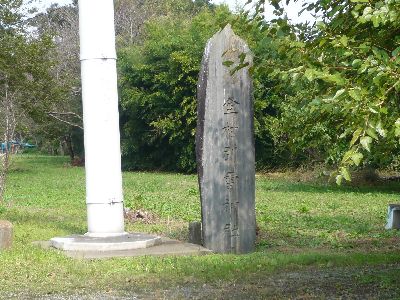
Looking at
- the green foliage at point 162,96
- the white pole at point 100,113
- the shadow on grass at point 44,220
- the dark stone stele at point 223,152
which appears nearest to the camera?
the dark stone stele at point 223,152

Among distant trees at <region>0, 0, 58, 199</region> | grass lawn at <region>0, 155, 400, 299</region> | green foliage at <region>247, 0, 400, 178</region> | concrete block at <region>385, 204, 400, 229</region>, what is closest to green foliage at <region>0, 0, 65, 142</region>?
distant trees at <region>0, 0, 58, 199</region>

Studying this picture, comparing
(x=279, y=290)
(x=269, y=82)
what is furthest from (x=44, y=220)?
(x=269, y=82)

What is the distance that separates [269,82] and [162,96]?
17.3 ft

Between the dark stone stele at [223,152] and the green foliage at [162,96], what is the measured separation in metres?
23.7

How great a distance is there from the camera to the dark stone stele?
33.0ft

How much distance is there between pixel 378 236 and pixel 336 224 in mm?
1788

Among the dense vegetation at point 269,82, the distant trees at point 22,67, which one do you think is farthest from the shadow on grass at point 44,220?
the distant trees at point 22,67

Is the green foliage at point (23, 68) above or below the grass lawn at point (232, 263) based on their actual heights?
above

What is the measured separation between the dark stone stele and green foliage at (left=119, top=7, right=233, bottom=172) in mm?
23714

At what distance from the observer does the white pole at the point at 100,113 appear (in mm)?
10195

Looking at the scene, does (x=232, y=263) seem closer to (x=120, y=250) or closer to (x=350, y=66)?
(x=120, y=250)

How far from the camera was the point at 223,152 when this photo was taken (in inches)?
397

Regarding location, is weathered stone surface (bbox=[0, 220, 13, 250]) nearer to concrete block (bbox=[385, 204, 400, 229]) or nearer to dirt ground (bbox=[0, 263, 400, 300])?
dirt ground (bbox=[0, 263, 400, 300])

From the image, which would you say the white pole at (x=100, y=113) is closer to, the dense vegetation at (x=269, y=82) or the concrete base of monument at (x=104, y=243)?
the concrete base of monument at (x=104, y=243)
